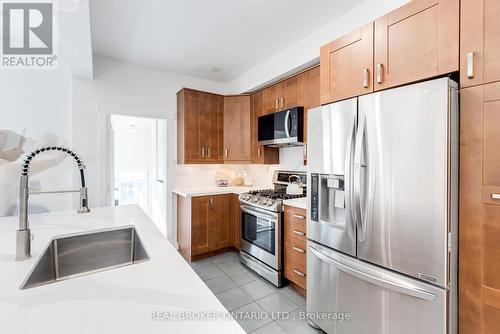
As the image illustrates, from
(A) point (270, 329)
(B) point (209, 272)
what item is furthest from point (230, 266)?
(A) point (270, 329)

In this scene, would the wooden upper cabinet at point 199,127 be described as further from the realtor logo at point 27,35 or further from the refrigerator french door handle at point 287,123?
the realtor logo at point 27,35

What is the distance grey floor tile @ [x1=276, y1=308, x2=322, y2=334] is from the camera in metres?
1.84

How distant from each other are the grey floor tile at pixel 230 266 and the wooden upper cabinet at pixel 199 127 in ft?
4.72

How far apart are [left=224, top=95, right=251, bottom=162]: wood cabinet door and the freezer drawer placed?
6.12 ft

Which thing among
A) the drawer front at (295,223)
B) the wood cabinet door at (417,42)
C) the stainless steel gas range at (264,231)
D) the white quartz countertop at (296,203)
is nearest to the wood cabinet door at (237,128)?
the stainless steel gas range at (264,231)

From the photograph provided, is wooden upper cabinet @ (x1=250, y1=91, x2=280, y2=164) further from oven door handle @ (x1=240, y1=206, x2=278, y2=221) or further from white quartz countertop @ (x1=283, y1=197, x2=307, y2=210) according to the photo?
white quartz countertop @ (x1=283, y1=197, x2=307, y2=210)

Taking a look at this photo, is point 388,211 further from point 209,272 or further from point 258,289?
point 209,272

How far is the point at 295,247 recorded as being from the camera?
2.30 meters

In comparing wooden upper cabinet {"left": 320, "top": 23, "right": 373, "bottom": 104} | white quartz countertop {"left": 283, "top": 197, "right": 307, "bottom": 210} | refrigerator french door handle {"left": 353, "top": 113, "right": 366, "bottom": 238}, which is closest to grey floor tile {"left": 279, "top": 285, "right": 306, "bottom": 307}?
white quartz countertop {"left": 283, "top": 197, "right": 307, "bottom": 210}

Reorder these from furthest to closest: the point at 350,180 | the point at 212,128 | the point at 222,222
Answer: the point at 212,128
the point at 222,222
the point at 350,180

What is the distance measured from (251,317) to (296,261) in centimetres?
65

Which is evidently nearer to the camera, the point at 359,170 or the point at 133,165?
the point at 359,170

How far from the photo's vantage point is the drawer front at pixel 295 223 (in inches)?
87.0

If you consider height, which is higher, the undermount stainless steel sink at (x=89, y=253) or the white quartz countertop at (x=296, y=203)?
the white quartz countertop at (x=296, y=203)
